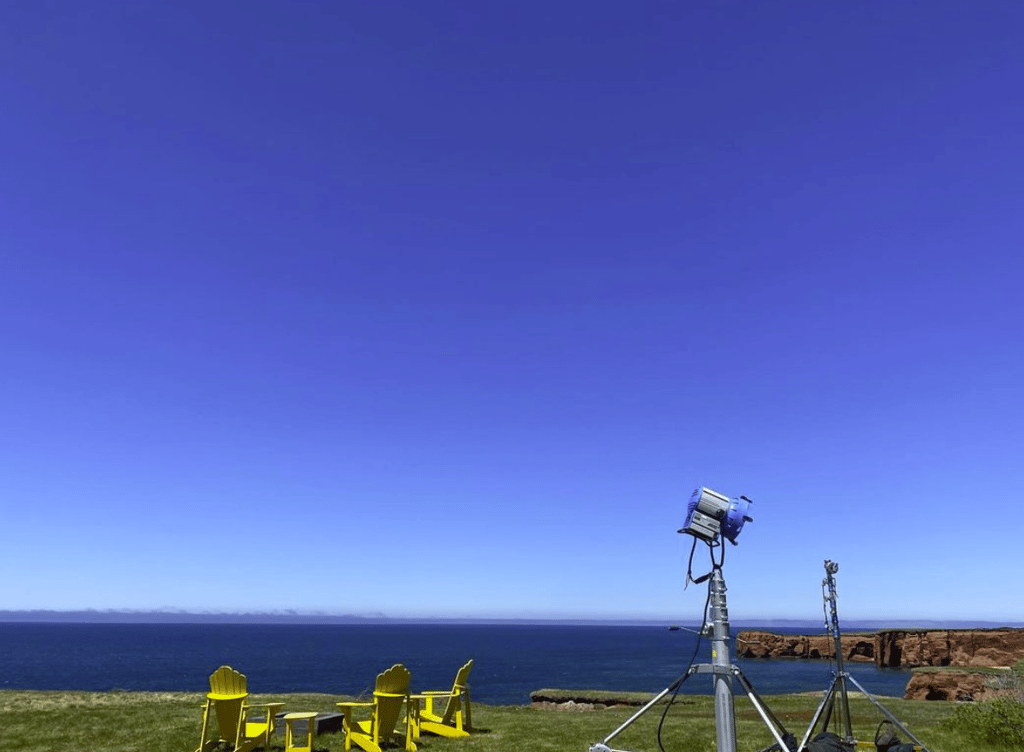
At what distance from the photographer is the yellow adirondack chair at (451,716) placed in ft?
61.8

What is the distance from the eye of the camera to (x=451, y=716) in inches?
758

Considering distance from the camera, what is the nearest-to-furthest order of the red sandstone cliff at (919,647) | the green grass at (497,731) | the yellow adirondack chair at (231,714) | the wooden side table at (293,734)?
1. the wooden side table at (293,734)
2. the yellow adirondack chair at (231,714)
3. the green grass at (497,731)
4. the red sandstone cliff at (919,647)

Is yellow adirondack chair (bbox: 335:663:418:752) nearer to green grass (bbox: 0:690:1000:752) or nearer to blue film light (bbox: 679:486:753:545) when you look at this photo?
green grass (bbox: 0:690:1000:752)

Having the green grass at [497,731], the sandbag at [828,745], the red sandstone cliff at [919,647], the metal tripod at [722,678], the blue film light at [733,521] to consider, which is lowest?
the red sandstone cliff at [919,647]

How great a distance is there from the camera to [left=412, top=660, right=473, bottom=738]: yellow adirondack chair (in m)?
18.8

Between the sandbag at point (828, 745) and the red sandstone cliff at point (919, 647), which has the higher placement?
the sandbag at point (828, 745)

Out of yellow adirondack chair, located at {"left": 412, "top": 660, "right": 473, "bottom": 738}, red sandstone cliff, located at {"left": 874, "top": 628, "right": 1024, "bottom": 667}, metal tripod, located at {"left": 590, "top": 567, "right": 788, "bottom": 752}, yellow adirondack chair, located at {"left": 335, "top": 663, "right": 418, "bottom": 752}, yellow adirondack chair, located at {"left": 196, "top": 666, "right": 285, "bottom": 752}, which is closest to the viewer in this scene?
metal tripod, located at {"left": 590, "top": 567, "right": 788, "bottom": 752}

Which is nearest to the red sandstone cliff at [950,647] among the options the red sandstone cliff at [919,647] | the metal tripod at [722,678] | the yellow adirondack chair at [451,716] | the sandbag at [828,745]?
the red sandstone cliff at [919,647]

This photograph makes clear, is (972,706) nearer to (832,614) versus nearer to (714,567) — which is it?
(832,614)

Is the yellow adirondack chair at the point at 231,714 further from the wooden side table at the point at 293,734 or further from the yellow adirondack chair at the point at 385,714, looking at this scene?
the yellow adirondack chair at the point at 385,714

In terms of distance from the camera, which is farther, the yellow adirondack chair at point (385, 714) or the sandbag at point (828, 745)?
the yellow adirondack chair at point (385, 714)

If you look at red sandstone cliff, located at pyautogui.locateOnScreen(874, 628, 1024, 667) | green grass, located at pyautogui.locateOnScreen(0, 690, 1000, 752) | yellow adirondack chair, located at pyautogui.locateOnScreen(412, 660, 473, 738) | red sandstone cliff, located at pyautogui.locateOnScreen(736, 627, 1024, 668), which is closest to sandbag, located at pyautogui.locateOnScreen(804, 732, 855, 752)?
green grass, located at pyautogui.locateOnScreen(0, 690, 1000, 752)

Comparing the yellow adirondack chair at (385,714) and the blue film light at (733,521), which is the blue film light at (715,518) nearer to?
the blue film light at (733,521)

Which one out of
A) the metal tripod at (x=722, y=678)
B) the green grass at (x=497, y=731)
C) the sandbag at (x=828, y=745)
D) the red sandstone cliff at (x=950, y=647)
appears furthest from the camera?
the red sandstone cliff at (x=950, y=647)
